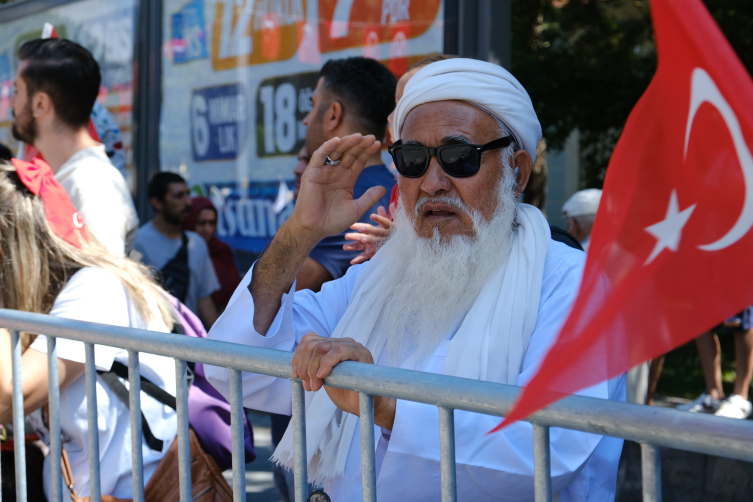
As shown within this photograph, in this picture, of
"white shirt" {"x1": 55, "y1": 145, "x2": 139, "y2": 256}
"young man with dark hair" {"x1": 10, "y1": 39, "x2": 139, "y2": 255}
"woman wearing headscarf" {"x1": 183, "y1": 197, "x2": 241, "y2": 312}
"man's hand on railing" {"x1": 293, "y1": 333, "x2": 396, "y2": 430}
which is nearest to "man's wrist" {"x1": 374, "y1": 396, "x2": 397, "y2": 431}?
"man's hand on railing" {"x1": 293, "y1": 333, "x2": 396, "y2": 430}

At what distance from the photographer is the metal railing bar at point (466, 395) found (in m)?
1.01

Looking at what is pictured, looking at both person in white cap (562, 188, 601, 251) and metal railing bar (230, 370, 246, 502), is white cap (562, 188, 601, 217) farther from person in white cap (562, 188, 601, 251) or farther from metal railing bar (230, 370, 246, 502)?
metal railing bar (230, 370, 246, 502)

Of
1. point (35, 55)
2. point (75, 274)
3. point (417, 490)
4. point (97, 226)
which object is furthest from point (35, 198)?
point (417, 490)

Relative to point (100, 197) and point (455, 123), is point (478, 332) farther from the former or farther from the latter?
point (100, 197)

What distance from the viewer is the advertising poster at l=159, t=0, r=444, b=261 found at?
16.3ft

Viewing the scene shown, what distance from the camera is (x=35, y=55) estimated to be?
3611mm

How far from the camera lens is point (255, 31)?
571cm

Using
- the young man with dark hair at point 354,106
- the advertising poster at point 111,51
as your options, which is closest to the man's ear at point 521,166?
the young man with dark hair at point 354,106

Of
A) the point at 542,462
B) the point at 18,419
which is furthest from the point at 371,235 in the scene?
the point at 542,462

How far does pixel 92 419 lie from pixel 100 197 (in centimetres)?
157

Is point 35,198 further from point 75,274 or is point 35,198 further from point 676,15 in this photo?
point 676,15

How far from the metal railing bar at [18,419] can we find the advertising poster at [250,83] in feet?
10.1

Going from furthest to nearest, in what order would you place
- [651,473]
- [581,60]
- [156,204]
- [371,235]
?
[581,60] → [156,204] → [371,235] → [651,473]

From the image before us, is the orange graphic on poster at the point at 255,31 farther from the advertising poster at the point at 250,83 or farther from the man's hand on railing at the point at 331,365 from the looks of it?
the man's hand on railing at the point at 331,365
